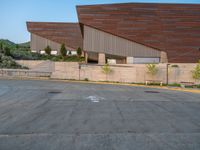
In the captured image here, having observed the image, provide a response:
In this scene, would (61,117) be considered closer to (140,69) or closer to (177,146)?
(177,146)

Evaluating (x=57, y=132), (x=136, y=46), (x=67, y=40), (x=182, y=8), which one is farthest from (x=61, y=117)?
(x=67, y=40)

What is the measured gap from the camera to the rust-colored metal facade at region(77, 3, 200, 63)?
37.7m

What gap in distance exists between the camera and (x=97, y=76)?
93.8ft

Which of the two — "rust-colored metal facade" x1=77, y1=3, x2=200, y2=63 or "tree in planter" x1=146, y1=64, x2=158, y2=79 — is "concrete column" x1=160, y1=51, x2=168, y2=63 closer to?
"rust-colored metal facade" x1=77, y1=3, x2=200, y2=63

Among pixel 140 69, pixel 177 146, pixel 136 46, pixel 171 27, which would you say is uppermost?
pixel 171 27

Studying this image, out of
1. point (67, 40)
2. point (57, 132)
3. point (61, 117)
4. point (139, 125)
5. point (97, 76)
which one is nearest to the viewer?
point (57, 132)

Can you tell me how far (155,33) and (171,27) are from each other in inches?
111

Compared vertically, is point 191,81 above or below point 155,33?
below

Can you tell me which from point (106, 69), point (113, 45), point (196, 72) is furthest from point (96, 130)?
point (113, 45)

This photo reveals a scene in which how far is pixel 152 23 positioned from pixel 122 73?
48.0 ft

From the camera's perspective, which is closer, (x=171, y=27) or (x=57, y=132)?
(x=57, y=132)

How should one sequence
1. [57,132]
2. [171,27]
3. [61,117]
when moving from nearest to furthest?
1. [57,132]
2. [61,117]
3. [171,27]

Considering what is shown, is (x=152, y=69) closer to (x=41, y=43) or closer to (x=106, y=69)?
(x=106, y=69)

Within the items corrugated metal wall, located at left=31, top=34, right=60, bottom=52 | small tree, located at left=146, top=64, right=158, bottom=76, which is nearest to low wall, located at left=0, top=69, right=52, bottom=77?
small tree, located at left=146, top=64, right=158, bottom=76
